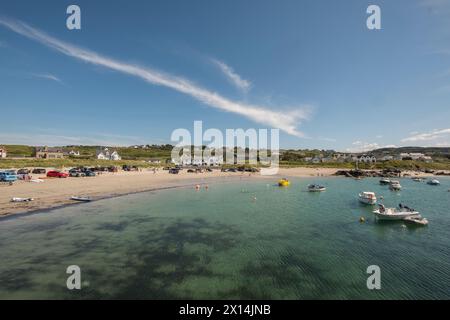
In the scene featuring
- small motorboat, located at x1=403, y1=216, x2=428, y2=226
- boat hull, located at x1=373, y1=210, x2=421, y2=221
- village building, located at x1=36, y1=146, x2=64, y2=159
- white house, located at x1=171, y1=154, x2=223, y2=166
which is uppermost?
village building, located at x1=36, y1=146, x2=64, y2=159

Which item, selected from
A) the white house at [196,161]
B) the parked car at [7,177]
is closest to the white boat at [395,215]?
the parked car at [7,177]

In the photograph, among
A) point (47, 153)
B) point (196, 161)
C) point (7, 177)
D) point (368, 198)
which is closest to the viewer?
point (368, 198)

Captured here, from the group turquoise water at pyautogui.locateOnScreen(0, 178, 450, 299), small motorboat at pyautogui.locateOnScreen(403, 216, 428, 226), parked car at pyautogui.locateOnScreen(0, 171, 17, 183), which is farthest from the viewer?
parked car at pyautogui.locateOnScreen(0, 171, 17, 183)

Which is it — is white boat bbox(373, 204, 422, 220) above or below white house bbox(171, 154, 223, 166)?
below

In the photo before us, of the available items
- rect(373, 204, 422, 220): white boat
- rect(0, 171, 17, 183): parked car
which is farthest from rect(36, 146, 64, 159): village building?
rect(373, 204, 422, 220): white boat

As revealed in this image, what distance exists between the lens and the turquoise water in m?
12.2

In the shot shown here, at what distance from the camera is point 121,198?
37250mm

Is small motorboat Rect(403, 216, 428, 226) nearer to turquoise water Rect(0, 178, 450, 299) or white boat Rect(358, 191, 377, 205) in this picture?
turquoise water Rect(0, 178, 450, 299)

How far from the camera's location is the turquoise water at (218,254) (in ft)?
40.0

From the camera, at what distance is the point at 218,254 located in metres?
16.7

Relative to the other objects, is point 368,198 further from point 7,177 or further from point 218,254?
point 7,177

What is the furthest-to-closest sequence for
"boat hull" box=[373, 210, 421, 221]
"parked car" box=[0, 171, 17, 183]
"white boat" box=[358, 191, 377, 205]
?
"parked car" box=[0, 171, 17, 183]
"white boat" box=[358, 191, 377, 205]
"boat hull" box=[373, 210, 421, 221]

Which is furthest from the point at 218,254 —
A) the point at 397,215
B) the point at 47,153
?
the point at 47,153
